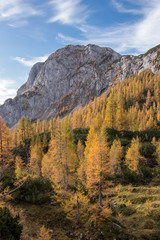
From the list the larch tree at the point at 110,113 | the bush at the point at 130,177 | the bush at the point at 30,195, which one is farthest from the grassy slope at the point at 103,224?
the larch tree at the point at 110,113

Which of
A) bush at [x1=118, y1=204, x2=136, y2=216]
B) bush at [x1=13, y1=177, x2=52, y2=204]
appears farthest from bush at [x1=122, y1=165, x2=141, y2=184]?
bush at [x1=13, y1=177, x2=52, y2=204]

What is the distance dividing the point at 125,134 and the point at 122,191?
25.9 metres

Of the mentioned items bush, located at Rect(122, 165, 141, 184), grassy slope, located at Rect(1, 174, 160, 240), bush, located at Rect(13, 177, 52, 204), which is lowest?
bush, located at Rect(122, 165, 141, 184)

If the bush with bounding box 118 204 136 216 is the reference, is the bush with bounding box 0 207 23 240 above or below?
above

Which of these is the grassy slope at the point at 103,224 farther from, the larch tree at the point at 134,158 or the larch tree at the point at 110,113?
the larch tree at the point at 110,113

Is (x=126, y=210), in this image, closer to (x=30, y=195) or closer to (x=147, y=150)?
(x=30, y=195)

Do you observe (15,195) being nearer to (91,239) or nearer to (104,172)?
(91,239)

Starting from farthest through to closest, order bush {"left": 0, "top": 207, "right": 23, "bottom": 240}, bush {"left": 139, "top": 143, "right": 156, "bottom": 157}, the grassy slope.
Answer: bush {"left": 139, "top": 143, "right": 156, "bottom": 157}, the grassy slope, bush {"left": 0, "top": 207, "right": 23, "bottom": 240}

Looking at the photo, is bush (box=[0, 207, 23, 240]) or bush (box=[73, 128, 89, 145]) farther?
bush (box=[73, 128, 89, 145])

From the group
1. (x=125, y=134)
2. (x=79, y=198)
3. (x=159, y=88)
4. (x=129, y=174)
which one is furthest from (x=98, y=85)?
(x=79, y=198)

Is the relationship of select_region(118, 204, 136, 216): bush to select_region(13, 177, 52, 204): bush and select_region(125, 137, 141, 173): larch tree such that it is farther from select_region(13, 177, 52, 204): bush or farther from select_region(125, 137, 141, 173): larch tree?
select_region(125, 137, 141, 173): larch tree

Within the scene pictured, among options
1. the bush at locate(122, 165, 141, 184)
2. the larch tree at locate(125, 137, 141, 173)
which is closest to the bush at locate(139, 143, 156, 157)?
the larch tree at locate(125, 137, 141, 173)

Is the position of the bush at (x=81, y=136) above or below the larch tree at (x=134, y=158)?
above

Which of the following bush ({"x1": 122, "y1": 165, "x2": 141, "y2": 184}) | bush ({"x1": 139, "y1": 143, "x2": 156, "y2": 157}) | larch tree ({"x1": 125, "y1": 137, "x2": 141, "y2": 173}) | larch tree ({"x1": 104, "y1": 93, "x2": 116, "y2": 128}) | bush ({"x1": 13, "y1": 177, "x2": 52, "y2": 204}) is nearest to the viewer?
bush ({"x1": 13, "y1": 177, "x2": 52, "y2": 204})
